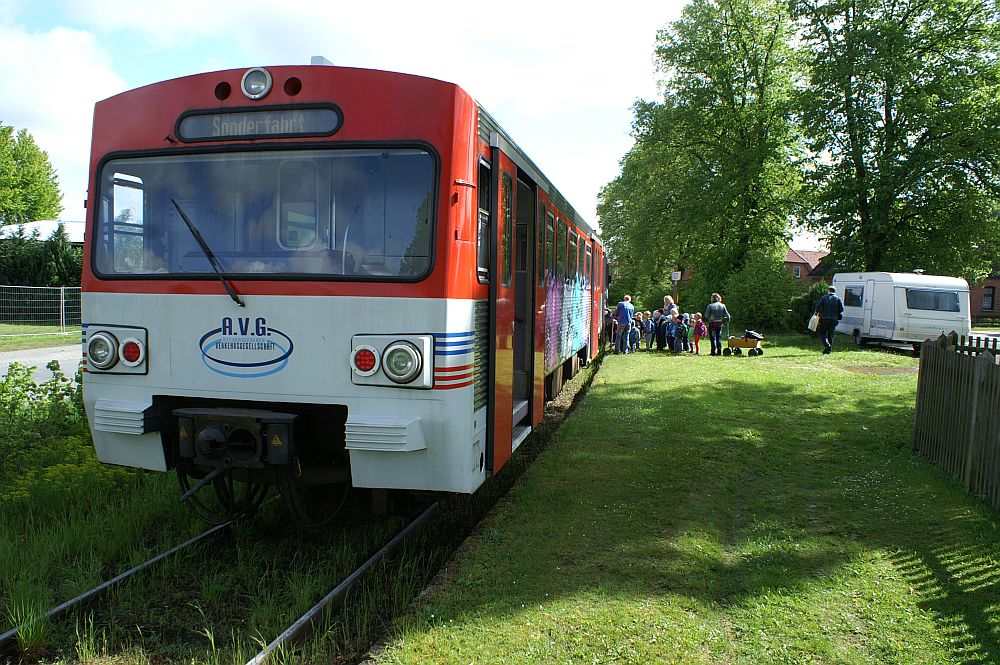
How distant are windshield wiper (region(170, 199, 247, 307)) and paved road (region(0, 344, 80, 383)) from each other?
32.6 ft

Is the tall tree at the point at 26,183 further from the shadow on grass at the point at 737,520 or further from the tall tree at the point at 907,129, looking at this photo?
the shadow on grass at the point at 737,520

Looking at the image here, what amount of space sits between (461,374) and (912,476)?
5044 millimetres

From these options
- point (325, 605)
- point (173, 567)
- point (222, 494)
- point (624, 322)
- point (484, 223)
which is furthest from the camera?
point (624, 322)

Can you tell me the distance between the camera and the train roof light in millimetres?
4555

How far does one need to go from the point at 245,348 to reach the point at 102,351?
102 cm

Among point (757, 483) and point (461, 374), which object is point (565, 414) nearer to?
point (757, 483)

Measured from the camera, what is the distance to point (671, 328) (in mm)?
19547

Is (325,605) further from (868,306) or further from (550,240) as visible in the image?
(868,306)

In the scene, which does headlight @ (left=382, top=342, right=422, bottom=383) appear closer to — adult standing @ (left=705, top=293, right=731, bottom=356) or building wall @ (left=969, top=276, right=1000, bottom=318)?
adult standing @ (left=705, top=293, right=731, bottom=356)

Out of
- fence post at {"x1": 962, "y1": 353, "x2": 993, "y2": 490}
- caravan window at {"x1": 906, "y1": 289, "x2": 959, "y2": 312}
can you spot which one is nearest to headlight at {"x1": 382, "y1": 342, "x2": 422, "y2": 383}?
fence post at {"x1": 962, "y1": 353, "x2": 993, "y2": 490}

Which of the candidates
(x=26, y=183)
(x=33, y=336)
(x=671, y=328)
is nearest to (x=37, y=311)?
(x=33, y=336)

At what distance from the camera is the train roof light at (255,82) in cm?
455

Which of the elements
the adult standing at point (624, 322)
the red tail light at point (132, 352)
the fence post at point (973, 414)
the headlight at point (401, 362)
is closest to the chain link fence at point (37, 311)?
the adult standing at point (624, 322)

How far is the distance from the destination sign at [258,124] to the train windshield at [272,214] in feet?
0.39
